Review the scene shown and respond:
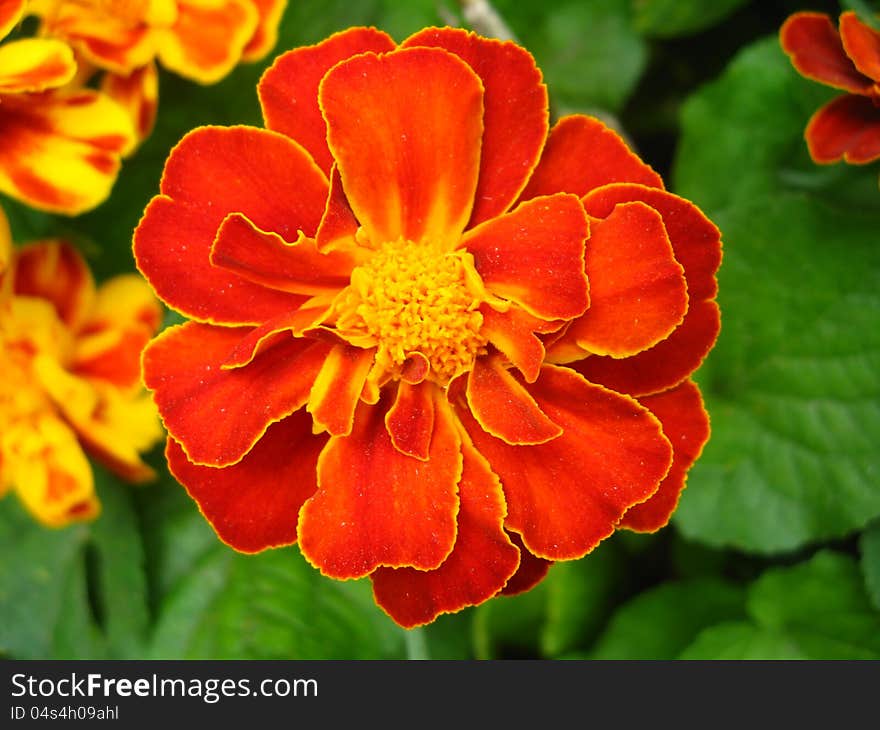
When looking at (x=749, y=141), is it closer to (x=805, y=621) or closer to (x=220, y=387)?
(x=805, y=621)

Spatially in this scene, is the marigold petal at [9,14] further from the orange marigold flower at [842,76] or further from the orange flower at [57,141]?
the orange marigold flower at [842,76]

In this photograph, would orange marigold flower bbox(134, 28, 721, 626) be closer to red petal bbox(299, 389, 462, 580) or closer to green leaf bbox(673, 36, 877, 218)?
red petal bbox(299, 389, 462, 580)

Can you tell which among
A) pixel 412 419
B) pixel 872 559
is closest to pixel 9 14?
pixel 412 419

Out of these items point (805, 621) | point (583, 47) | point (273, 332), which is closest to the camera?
point (273, 332)

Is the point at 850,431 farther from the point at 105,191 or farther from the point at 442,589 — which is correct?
the point at 105,191

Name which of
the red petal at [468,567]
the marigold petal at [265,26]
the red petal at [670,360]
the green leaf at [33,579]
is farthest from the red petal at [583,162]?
the green leaf at [33,579]
